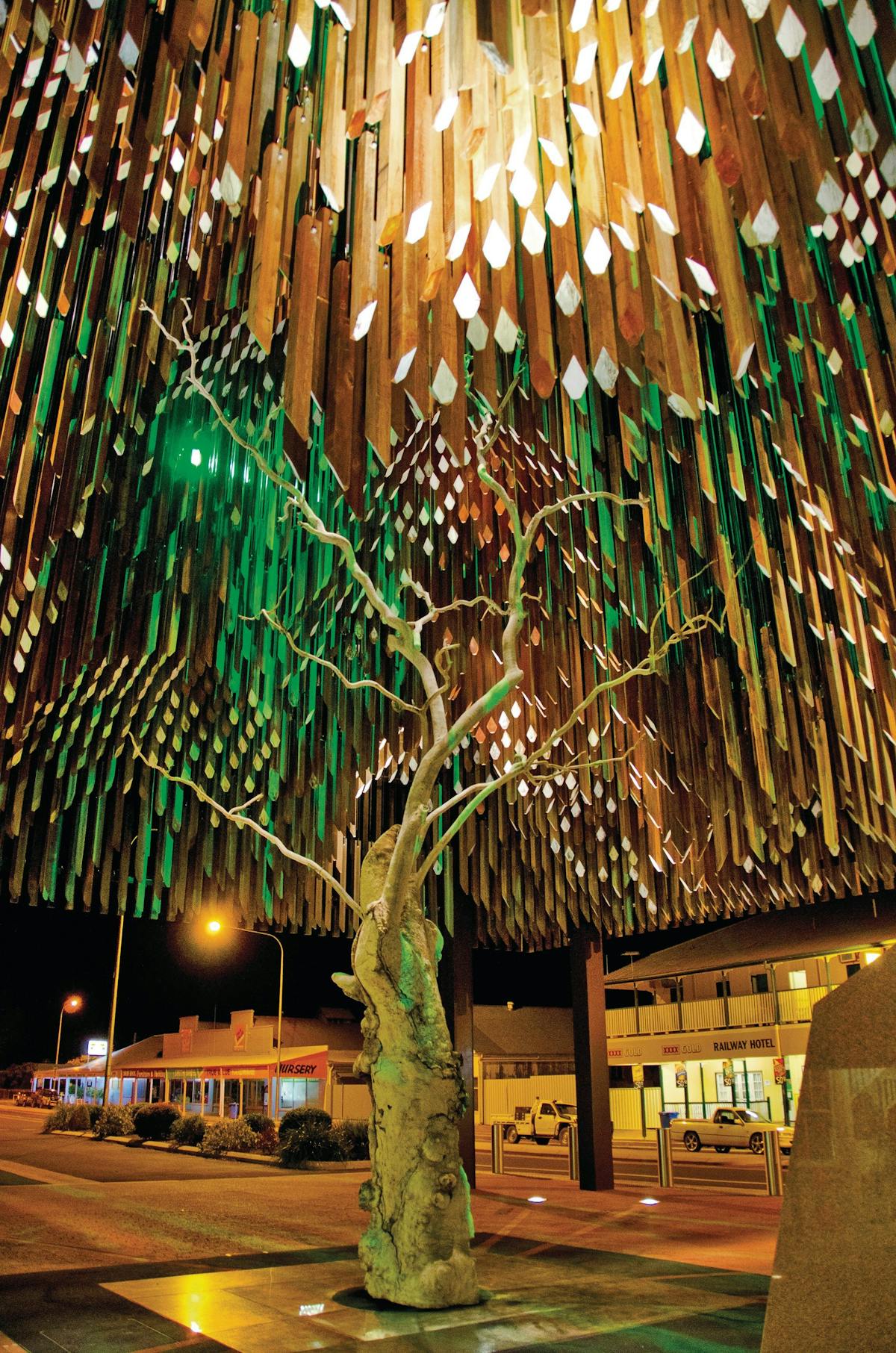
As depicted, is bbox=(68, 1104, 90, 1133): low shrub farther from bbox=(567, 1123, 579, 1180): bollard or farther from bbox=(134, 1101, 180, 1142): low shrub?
bbox=(567, 1123, 579, 1180): bollard

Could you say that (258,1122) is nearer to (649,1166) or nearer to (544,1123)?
(544,1123)

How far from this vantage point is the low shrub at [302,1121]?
2494cm

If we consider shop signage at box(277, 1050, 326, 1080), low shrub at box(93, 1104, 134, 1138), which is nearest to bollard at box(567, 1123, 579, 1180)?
low shrub at box(93, 1104, 134, 1138)

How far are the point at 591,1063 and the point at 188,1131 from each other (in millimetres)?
16410

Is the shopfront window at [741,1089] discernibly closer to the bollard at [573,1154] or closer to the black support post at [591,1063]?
the bollard at [573,1154]

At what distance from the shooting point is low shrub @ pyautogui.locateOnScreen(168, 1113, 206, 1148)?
95.0 ft

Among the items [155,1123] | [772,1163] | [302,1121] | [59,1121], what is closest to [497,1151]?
[302,1121]

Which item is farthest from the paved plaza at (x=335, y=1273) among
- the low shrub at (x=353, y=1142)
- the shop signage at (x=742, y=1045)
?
the shop signage at (x=742, y=1045)

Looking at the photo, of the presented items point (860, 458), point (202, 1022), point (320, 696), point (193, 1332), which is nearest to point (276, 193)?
point (860, 458)

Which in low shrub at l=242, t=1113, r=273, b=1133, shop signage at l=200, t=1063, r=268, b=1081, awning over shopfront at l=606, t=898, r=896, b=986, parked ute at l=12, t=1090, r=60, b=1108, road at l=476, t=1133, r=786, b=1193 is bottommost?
parked ute at l=12, t=1090, r=60, b=1108

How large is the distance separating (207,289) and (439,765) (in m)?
4.46

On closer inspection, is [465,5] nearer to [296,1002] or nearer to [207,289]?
[207,289]

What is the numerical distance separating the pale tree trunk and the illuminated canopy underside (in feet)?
9.97

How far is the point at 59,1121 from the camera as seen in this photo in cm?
3862
